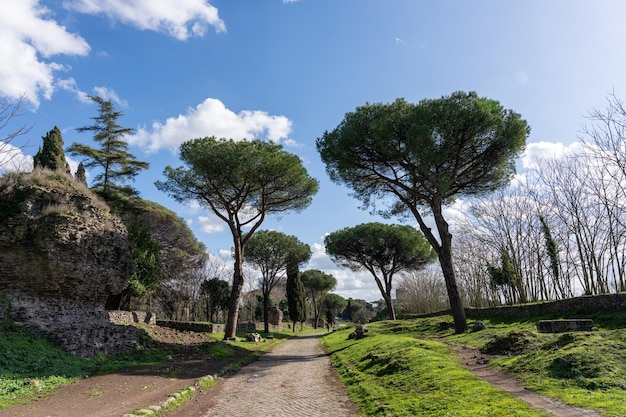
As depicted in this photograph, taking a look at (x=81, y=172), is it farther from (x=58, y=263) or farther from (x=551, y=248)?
(x=551, y=248)

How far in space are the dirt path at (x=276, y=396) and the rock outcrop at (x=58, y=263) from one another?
5.94 meters

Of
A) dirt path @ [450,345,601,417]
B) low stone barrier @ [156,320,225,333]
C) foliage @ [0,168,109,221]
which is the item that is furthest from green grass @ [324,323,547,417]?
low stone barrier @ [156,320,225,333]

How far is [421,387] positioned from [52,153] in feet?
72.5

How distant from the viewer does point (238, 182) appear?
76.1 feet

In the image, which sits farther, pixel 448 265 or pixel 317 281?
pixel 317 281

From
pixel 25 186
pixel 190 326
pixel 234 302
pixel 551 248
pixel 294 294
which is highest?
pixel 25 186

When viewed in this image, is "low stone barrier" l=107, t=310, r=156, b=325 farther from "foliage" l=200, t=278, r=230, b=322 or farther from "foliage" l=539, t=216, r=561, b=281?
"foliage" l=539, t=216, r=561, b=281

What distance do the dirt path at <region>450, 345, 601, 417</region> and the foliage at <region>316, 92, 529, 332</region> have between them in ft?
26.6

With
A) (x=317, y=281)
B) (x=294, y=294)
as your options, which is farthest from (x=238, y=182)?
(x=317, y=281)

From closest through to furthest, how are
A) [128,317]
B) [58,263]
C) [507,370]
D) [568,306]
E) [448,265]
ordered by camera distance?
[507,370] → [58,263] → [568,306] → [128,317] → [448,265]

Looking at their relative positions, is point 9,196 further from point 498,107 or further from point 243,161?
point 498,107

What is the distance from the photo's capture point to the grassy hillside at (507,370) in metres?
6.25

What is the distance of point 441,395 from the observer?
7555 mm

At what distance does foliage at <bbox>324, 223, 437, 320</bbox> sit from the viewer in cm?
3853
